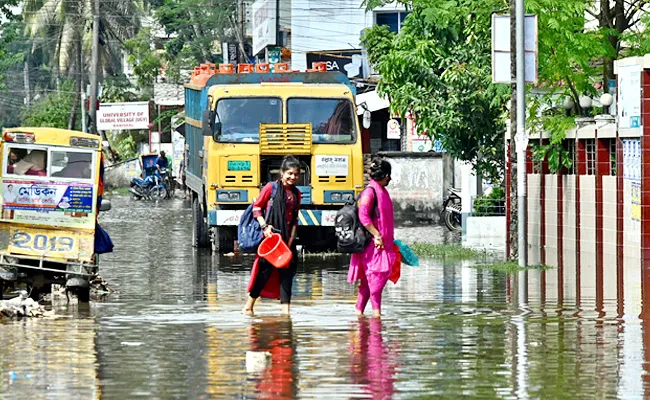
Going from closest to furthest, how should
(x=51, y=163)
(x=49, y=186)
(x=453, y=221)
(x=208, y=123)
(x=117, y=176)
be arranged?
(x=49, y=186) < (x=51, y=163) < (x=208, y=123) < (x=453, y=221) < (x=117, y=176)

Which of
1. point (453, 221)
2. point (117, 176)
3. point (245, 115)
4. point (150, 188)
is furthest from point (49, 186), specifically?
point (117, 176)

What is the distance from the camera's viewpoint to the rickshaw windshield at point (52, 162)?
65.9 ft

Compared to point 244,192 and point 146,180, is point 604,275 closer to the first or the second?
point 244,192

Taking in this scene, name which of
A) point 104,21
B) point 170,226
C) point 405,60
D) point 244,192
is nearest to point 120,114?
point 104,21

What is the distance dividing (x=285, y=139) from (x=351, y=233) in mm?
11764

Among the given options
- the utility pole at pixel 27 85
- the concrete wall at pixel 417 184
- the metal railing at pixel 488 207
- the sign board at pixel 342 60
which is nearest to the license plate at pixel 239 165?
the metal railing at pixel 488 207

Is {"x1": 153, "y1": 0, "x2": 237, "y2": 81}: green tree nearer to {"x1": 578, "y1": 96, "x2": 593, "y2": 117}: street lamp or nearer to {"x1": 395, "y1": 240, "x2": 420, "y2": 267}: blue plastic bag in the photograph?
{"x1": 578, "y1": 96, "x2": 593, "y2": 117}: street lamp

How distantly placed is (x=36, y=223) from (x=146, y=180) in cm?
4705

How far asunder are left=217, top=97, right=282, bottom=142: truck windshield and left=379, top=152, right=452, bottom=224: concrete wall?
17.0 metres

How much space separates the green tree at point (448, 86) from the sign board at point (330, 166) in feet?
24.2

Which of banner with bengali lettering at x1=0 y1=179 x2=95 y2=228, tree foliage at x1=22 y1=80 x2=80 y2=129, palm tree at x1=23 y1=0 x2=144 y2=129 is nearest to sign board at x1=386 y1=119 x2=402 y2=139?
palm tree at x1=23 y1=0 x2=144 y2=129

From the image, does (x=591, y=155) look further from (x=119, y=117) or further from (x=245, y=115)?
(x=119, y=117)

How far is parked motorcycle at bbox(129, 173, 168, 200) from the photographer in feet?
216

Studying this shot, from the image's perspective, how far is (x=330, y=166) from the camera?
92.6 ft
